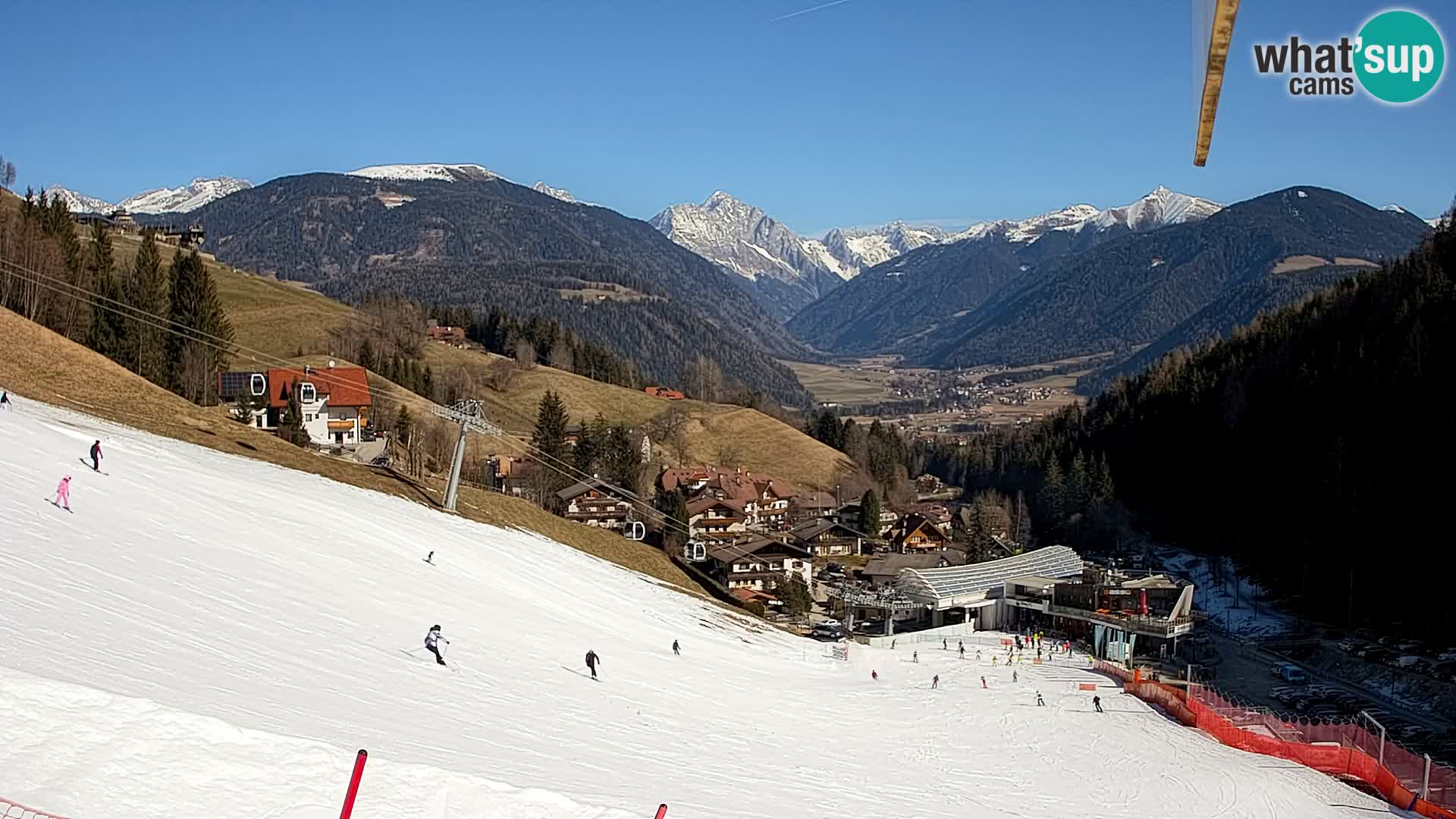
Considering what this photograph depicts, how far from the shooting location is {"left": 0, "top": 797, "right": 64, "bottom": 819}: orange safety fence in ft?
34.4

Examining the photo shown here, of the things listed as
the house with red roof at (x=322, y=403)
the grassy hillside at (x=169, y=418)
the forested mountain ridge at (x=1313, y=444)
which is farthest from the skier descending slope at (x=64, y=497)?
the forested mountain ridge at (x=1313, y=444)

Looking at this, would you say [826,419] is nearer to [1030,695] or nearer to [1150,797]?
[1030,695]

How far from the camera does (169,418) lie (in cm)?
4541

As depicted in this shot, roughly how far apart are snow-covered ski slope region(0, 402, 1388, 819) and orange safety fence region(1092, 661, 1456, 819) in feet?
3.15

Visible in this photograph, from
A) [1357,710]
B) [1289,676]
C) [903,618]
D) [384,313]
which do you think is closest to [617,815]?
[1357,710]

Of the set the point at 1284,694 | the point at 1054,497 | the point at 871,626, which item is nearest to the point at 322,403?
the point at 871,626

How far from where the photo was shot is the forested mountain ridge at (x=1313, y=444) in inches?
2739

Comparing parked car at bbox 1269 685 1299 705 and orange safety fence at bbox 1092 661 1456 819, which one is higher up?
orange safety fence at bbox 1092 661 1456 819

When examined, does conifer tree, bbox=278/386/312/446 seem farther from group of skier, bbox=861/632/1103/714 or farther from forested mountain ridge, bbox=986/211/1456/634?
forested mountain ridge, bbox=986/211/1456/634

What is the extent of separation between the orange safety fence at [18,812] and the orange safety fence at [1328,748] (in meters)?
27.3

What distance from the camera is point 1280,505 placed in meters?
86.7

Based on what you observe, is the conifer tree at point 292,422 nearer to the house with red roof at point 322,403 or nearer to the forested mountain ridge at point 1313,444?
the house with red roof at point 322,403

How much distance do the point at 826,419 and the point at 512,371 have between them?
131ft

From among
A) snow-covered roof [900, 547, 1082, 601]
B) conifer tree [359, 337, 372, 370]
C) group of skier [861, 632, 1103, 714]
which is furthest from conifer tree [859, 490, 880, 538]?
conifer tree [359, 337, 372, 370]
